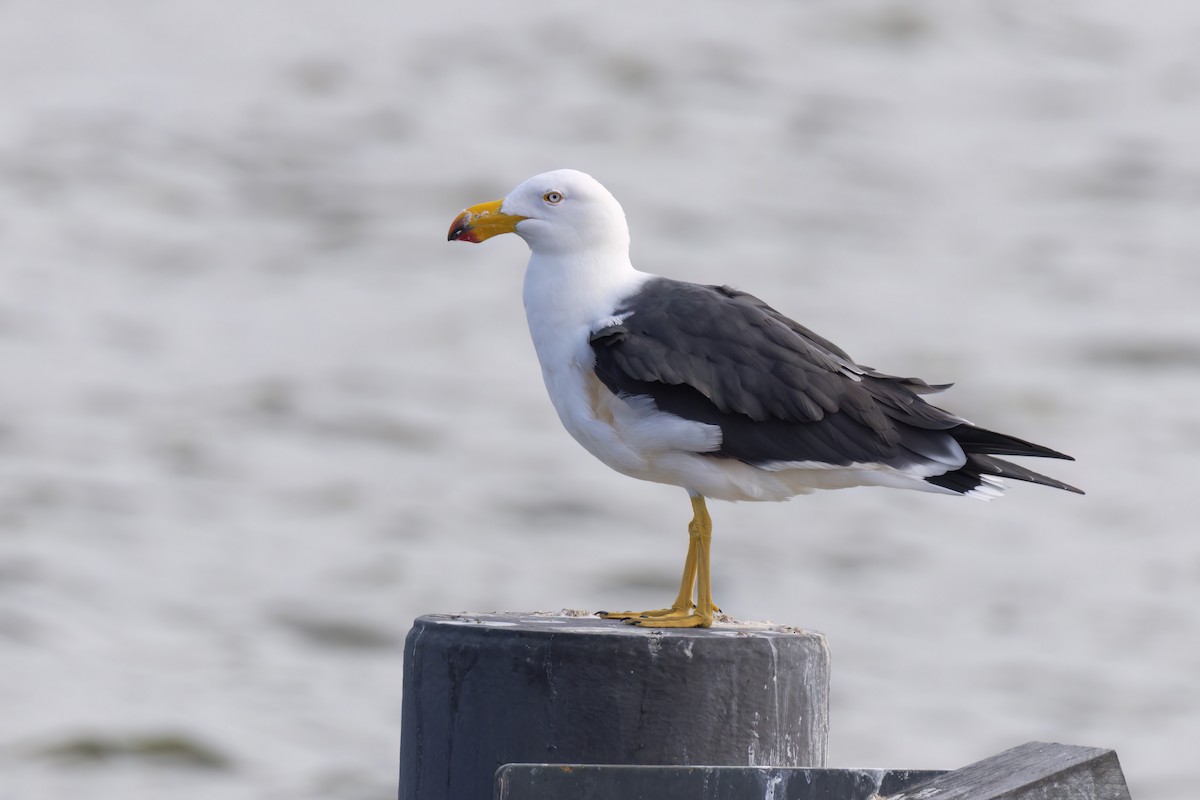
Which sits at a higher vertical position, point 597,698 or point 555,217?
point 555,217

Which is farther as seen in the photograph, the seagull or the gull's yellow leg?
the seagull

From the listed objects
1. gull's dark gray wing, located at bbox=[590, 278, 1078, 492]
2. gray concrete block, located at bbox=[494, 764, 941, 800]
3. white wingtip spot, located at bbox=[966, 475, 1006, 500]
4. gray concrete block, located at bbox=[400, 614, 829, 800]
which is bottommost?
gray concrete block, located at bbox=[494, 764, 941, 800]

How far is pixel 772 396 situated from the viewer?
4.50m

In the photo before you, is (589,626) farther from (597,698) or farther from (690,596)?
(690,596)

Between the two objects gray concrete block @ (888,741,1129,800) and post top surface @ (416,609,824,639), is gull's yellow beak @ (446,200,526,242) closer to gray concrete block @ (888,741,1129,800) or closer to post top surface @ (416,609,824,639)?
post top surface @ (416,609,824,639)

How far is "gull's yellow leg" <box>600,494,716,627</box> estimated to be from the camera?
4223 millimetres

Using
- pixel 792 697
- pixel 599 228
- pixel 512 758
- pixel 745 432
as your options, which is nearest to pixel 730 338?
pixel 745 432

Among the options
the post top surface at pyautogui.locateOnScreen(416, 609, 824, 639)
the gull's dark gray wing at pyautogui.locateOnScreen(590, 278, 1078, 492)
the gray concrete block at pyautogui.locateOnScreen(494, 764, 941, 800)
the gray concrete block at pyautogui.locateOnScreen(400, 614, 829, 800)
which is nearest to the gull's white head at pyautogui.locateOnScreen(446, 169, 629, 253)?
the gull's dark gray wing at pyautogui.locateOnScreen(590, 278, 1078, 492)

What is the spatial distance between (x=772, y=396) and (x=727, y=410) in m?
0.14

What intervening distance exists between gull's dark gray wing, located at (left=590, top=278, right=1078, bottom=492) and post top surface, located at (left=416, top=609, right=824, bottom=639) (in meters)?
0.60

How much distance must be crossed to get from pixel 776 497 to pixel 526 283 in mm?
1065

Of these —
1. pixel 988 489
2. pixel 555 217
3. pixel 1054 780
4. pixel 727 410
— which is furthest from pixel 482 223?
pixel 1054 780

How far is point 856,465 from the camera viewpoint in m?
4.57

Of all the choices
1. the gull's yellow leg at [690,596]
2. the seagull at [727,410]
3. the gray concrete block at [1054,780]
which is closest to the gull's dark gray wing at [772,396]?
the seagull at [727,410]
